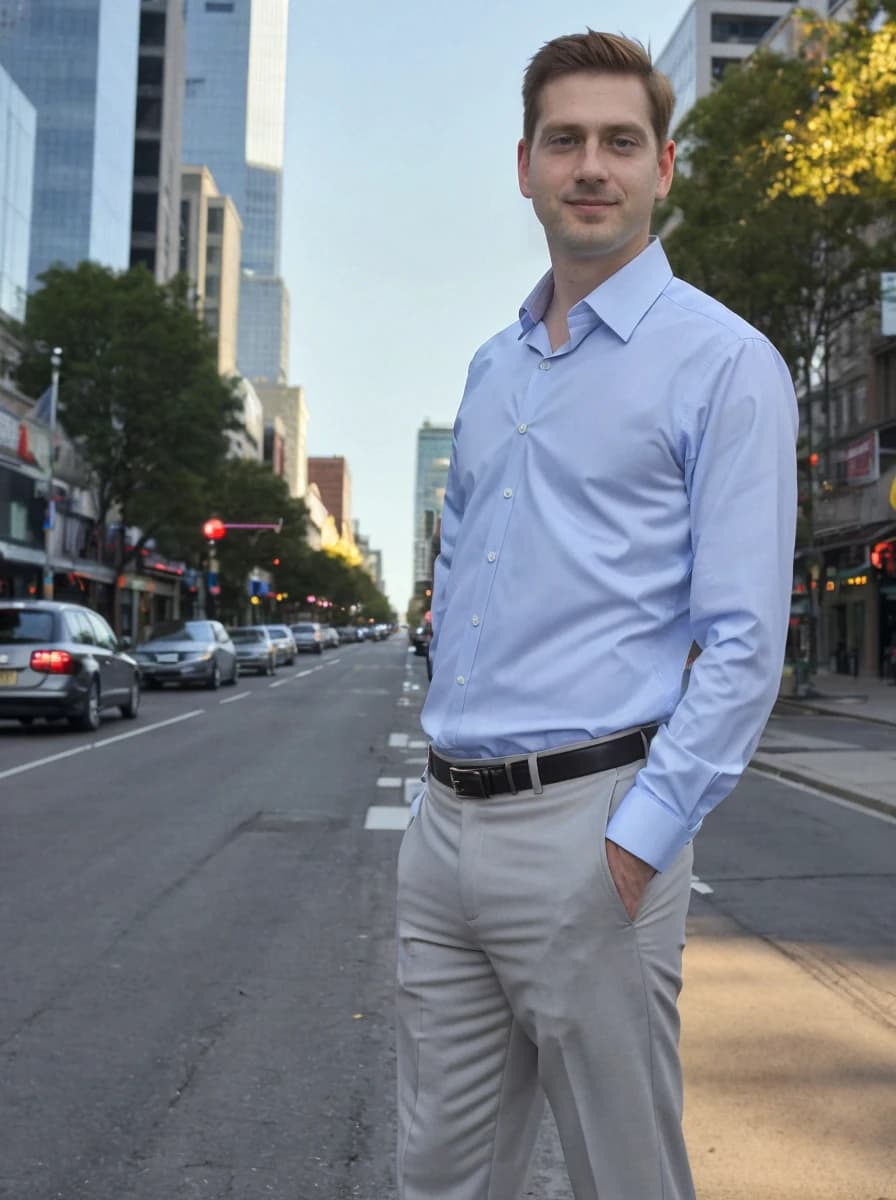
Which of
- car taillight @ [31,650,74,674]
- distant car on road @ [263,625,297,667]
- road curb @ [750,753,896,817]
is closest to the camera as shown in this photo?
road curb @ [750,753,896,817]

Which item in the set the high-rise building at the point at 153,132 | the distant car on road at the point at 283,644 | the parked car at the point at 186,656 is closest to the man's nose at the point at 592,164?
the parked car at the point at 186,656

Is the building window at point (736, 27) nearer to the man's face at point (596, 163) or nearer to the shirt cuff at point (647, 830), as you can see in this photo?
the man's face at point (596, 163)

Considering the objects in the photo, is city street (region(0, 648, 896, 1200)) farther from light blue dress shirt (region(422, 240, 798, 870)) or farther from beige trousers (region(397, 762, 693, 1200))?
light blue dress shirt (region(422, 240, 798, 870))

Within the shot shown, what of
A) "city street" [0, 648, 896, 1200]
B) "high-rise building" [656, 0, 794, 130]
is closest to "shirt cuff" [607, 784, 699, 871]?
"city street" [0, 648, 896, 1200]

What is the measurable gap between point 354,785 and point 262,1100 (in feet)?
27.5

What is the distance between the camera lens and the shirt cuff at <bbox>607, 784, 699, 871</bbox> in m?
1.76

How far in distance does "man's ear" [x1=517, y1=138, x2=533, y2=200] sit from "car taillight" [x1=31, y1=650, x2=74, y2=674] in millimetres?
15627

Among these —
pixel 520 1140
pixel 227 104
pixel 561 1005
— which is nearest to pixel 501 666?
pixel 561 1005

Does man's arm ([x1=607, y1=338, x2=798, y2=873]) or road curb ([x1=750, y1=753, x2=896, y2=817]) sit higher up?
man's arm ([x1=607, y1=338, x2=798, y2=873])

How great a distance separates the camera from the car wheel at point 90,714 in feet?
58.0

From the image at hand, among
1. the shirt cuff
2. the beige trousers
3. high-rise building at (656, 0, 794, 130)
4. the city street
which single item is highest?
high-rise building at (656, 0, 794, 130)

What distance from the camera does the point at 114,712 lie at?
22188 mm

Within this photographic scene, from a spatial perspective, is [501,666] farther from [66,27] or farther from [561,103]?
[66,27]

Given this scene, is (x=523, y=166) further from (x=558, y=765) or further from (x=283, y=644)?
(x=283, y=644)
